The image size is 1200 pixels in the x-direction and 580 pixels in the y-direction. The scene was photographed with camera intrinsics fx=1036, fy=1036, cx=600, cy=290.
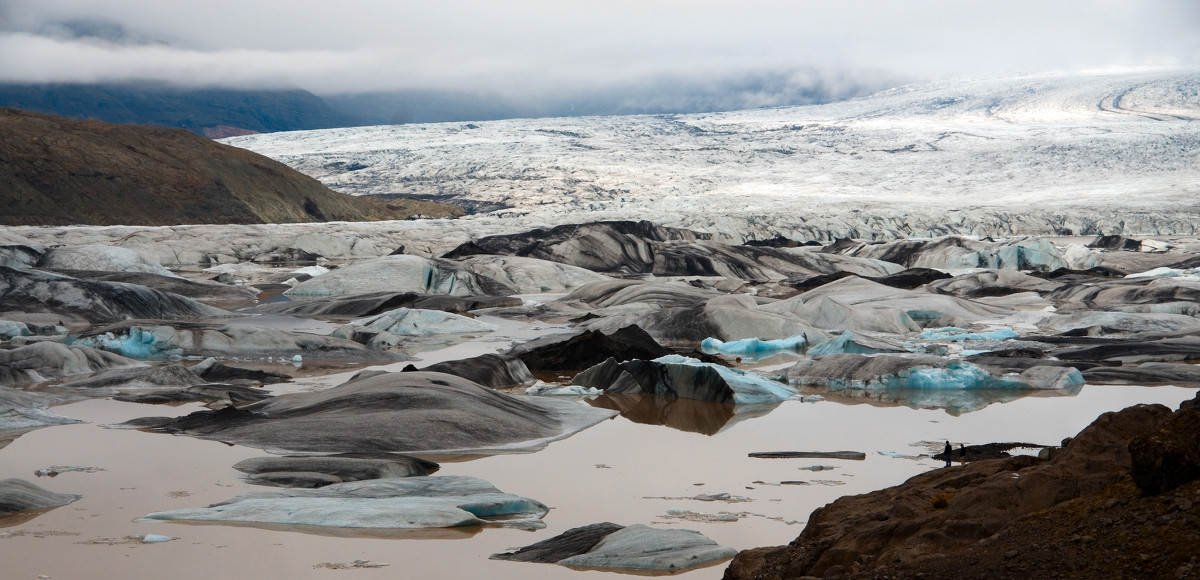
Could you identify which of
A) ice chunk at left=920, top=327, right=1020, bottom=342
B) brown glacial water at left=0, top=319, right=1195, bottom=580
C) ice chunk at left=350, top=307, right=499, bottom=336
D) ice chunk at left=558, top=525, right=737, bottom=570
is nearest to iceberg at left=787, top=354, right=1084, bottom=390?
brown glacial water at left=0, top=319, right=1195, bottom=580

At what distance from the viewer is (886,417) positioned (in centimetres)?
771

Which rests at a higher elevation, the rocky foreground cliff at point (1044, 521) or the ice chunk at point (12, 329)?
the rocky foreground cliff at point (1044, 521)

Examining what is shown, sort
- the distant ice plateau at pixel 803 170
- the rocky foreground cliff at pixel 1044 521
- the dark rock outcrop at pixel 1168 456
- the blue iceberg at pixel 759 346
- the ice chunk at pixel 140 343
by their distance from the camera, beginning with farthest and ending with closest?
the distant ice plateau at pixel 803 170 → the blue iceberg at pixel 759 346 → the ice chunk at pixel 140 343 → the dark rock outcrop at pixel 1168 456 → the rocky foreground cliff at pixel 1044 521

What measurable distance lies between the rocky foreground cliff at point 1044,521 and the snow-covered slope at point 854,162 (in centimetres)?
3370

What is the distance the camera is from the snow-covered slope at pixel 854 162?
44594 millimetres


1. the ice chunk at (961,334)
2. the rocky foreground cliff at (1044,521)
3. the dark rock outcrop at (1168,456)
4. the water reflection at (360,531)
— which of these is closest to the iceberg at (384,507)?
the water reflection at (360,531)

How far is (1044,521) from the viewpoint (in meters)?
3.12

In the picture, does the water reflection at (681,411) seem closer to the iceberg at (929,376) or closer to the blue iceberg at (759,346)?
the iceberg at (929,376)

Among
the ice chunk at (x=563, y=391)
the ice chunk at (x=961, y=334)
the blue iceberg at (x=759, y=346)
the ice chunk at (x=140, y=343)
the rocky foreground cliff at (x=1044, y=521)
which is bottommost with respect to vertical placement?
the ice chunk at (x=961, y=334)

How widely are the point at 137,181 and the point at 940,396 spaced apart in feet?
134

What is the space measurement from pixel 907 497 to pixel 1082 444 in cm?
64

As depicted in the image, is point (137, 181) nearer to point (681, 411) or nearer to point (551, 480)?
point (681, 411)

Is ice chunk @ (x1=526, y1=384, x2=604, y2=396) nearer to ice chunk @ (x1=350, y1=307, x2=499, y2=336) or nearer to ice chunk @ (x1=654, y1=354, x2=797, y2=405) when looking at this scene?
ice chunk @ (x1=654, y1=354, x2=797, y2=405)

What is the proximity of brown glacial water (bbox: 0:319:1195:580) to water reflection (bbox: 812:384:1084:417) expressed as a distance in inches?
5.8
